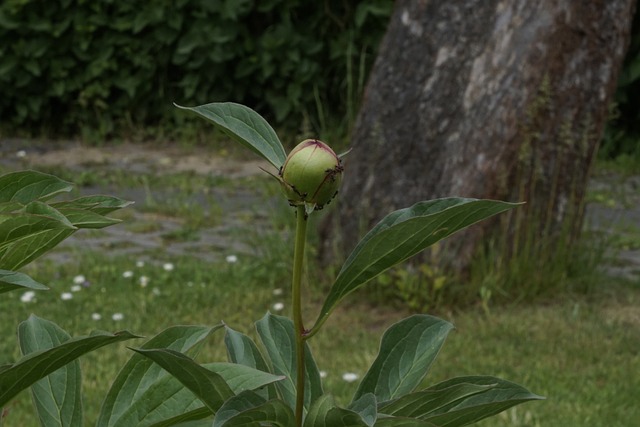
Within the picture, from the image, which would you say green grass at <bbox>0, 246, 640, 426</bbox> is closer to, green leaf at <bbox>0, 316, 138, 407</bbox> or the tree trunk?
the tree trunk

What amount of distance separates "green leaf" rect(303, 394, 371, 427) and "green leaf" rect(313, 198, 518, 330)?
2.5 inches

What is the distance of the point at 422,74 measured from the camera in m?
5.07

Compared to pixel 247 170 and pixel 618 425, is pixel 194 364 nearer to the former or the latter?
pixel 618 425

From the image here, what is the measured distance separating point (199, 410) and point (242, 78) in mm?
8517

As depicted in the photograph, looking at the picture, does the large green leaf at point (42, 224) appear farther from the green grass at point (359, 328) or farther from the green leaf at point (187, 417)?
the green grass at point (359, 328)

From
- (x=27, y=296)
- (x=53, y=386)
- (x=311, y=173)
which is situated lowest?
(x=27, y=296)

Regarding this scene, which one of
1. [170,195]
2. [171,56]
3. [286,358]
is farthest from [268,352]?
[171,56]

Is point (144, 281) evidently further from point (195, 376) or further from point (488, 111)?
point (195, 376)

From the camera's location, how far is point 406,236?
871 mm

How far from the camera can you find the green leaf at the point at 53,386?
103 cm

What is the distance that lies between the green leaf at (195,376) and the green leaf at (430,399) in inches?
5.5

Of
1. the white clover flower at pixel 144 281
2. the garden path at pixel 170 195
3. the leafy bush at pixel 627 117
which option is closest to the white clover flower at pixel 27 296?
the white clover flower at pixel 144 281

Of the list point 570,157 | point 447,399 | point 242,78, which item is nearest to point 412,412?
point 447,399

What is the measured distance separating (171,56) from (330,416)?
8.77 meters
